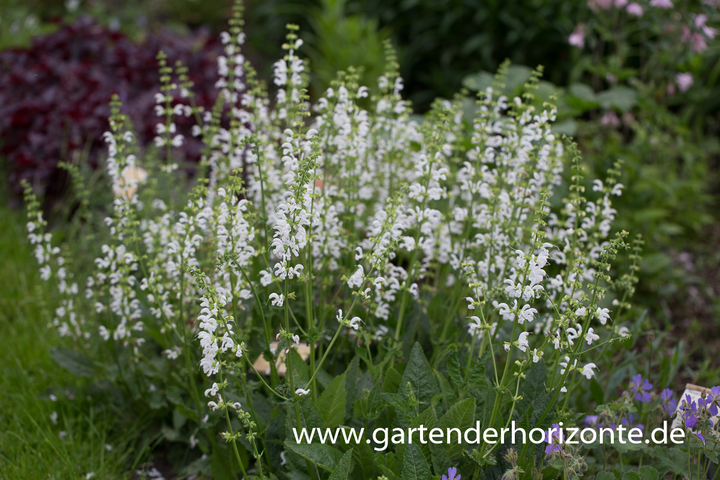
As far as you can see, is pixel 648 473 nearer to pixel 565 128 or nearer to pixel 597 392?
pixel 597 392

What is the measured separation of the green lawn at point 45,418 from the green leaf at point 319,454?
1018mm

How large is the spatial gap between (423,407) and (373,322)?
23.2 inches

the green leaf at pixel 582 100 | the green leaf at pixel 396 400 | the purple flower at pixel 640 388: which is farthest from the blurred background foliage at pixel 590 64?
the green leaf at pixel 396 400

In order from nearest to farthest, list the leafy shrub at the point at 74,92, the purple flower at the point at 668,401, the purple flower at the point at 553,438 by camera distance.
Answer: the purple flower at the point at 553,438 < the purple flower at the point at 668,401 < the leafy shrub at the point at 74,92

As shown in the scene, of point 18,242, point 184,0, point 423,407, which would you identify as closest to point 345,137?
point 423,407

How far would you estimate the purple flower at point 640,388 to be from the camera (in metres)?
2.12

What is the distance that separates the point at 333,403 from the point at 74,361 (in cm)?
144

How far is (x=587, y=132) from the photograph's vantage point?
4785mm

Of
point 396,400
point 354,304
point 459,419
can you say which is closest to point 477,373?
point 459,419

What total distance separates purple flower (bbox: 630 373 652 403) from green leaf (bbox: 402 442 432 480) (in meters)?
0.93

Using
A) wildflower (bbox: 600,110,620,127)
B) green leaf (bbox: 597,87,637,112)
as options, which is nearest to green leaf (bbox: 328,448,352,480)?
green leaf (bbox: 597,87,637,112)

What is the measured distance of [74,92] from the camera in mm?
5160

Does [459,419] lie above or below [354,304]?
below

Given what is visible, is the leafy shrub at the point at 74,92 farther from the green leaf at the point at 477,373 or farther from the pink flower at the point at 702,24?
the pink flower at the point at 702,24
